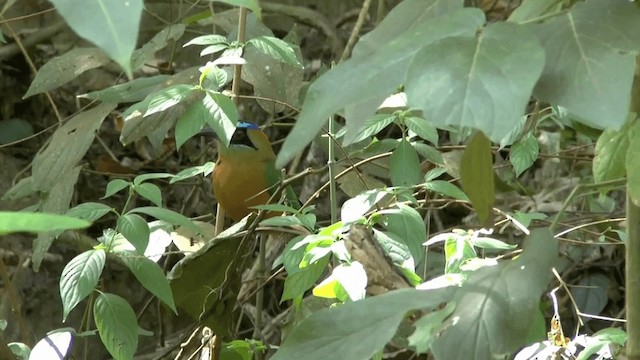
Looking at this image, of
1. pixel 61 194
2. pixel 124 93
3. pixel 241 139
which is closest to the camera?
pixel 124 93

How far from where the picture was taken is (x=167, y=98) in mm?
1553

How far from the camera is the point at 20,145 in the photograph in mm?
3578

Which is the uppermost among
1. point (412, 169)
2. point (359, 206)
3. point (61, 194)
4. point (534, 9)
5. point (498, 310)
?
point (534, 9)

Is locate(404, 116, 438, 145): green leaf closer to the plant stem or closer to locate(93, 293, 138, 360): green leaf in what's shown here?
locate(93, 293, 138, 360): green leaf

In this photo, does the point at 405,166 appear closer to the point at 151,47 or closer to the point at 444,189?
the point at 444,189

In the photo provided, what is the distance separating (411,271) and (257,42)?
57 cm

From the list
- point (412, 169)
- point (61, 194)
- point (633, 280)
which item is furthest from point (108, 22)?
point (61, 194)

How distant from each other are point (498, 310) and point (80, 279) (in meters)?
0.76

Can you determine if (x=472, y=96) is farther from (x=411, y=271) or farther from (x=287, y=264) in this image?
(x=287, y=264)

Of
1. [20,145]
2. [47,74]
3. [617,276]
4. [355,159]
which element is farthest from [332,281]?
[20,145]

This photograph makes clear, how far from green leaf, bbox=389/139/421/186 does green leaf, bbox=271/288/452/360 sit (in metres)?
0.86

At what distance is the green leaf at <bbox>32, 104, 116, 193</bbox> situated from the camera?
1.99 metres

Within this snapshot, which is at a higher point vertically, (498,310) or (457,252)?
(498,310)

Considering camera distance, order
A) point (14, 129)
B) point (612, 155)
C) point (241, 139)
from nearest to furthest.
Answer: point (612, 155) < point (241, 139) < point (14, 129)
